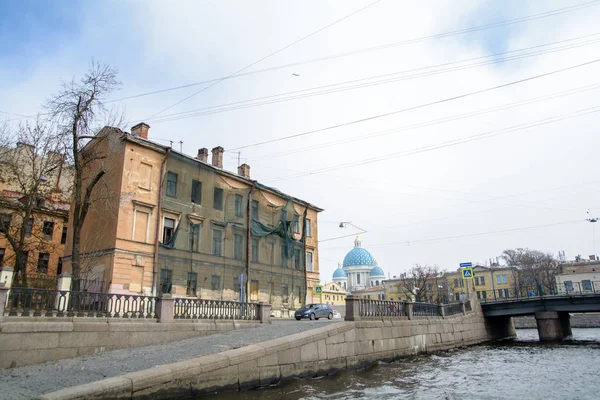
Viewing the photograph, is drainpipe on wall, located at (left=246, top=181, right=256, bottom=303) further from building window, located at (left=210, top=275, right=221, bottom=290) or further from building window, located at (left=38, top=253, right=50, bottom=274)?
building window, located at (left=38, top=253, right=50, bottom=274)

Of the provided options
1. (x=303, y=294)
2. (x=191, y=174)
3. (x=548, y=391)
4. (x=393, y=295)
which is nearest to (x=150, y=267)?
(x=191, y=174)

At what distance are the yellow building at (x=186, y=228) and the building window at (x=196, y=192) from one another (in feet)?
0.23

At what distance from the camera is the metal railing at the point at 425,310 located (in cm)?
2270

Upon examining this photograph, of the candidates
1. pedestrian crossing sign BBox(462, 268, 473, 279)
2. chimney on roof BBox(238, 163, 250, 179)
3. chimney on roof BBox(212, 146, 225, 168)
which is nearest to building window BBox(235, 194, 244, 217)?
chimney on roof BBox(212, 146, 225, 168)

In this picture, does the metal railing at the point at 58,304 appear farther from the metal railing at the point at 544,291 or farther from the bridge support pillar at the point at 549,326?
the bridge support pillar at the point at 549,326

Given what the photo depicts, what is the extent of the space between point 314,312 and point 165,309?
15280 mm

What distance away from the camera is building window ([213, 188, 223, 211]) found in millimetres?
31375

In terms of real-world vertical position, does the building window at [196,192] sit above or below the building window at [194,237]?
above

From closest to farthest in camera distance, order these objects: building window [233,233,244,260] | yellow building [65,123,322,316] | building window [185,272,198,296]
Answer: yellow building [65,123,322,316], building window [185,272,198,296], building window [233,233,244,260]

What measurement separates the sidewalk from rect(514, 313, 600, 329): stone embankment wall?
5079 centimetres

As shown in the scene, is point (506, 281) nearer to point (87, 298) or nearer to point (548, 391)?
point (548, 391)

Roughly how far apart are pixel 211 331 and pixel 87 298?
4.61 meters

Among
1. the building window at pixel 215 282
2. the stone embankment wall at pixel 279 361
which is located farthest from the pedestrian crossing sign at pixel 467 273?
the building window at pixel 215 282

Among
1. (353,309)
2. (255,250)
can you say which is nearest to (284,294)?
(255,250)
